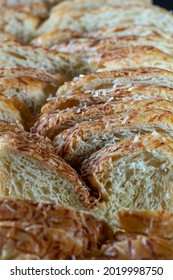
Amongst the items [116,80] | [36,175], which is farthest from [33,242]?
[116,80]

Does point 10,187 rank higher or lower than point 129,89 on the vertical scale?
lower

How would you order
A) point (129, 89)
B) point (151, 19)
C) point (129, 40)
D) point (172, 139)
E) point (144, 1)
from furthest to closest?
point (144, 1), point (151, 19), point (129, 40), point (129, 89), point (172, 139)

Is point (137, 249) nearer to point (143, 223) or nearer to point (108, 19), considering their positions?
point (143, 223)

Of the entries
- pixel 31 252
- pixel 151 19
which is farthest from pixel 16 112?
pixel 151 19

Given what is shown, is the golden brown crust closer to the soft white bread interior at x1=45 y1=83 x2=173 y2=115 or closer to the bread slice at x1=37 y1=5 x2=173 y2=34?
the soft white bread interior at x1=45 y1=83 x2=173 y2=115

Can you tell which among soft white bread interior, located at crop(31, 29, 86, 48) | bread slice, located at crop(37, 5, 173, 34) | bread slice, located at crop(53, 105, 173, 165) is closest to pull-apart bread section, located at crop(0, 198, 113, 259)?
bread slice, located at crop(53, 105, 173, 165)

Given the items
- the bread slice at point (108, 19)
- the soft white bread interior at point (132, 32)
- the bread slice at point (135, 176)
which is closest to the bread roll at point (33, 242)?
the bread slice at point (135, 176)
